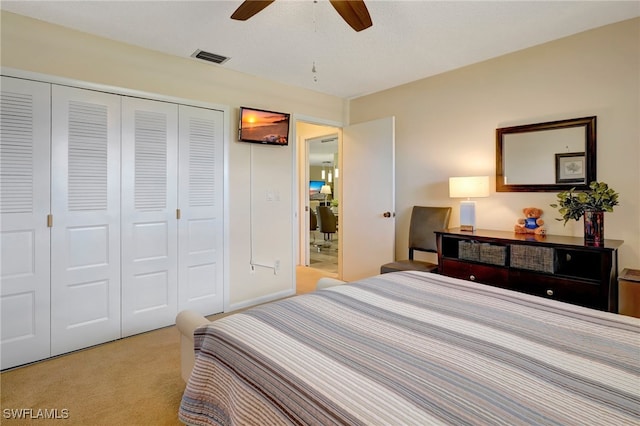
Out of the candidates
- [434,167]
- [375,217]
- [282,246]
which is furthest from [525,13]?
[282,246]

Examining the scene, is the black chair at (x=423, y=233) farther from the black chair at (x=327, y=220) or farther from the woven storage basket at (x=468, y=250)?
the black chair at (x=327, y=220)

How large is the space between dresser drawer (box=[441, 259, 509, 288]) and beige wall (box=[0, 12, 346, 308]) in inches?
71.0

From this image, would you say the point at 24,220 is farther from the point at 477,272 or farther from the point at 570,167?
the point at 570,167

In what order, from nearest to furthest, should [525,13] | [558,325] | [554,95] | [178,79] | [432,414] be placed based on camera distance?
1. [432,414]
2. [558,325]
3. [525,13]
4. [554,95]
5. [178,79]

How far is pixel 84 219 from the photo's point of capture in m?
2.61

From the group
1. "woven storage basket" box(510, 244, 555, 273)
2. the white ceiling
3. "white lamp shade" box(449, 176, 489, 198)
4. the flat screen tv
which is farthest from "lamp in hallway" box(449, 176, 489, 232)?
the flat screen tv

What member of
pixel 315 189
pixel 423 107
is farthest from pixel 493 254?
pixel 315 189

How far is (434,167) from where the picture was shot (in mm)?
3639

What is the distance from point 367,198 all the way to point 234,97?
6.28 ft

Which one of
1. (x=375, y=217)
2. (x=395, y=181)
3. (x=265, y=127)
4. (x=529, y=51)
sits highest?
(x=529, y=51)

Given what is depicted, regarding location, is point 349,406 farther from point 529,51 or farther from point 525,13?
point 529,51

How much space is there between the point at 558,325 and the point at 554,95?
2326 millimetres

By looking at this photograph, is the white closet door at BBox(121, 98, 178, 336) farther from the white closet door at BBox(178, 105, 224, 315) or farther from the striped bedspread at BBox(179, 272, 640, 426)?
the striped bedspread at BBox(179, 272, 640, 426)

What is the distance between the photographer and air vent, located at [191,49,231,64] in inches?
118
